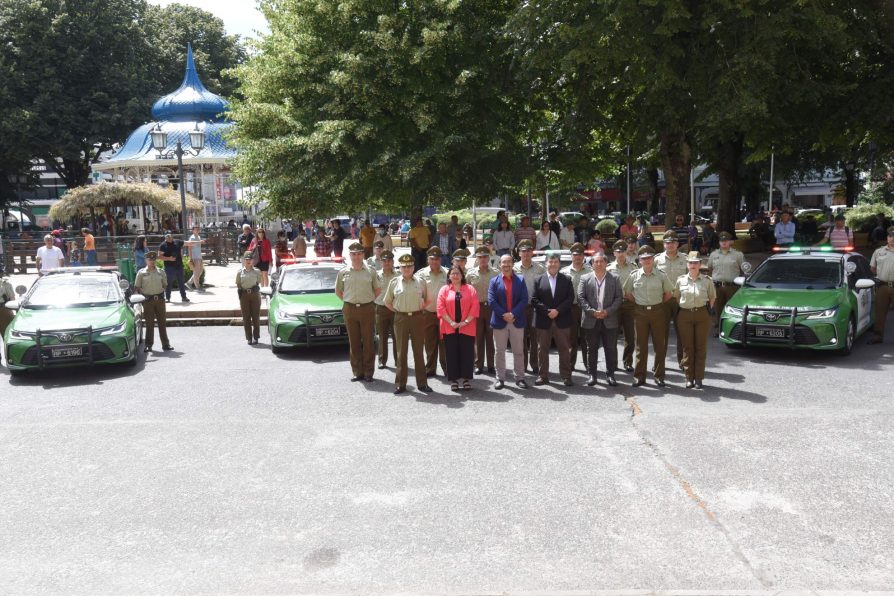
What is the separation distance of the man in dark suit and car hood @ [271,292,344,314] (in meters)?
4.14

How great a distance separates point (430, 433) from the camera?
28.7 feet

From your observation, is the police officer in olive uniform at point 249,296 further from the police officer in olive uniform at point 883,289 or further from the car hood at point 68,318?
the police officer in olive uniform at point 883,289

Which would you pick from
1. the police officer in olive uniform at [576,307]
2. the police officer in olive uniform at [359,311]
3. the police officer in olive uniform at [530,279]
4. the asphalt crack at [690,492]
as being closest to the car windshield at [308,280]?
the police officer in olive uniform at [359,311]

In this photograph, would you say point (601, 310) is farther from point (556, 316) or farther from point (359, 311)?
point (359, 311)

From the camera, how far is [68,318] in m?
12.7

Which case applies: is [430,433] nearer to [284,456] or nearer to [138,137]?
[284,456]

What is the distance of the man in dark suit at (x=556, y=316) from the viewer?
10.9 metres

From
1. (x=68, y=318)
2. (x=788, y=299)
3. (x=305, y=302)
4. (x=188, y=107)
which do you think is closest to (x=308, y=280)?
A: (x=305, y=302)

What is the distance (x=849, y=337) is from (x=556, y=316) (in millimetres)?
5090

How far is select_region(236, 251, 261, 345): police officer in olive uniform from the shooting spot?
49.1 feet

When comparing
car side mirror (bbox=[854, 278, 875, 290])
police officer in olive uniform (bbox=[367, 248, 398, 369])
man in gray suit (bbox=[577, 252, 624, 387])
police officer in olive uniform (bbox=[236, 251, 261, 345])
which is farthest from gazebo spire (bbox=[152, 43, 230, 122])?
car side mirror (bbox=[854, 278, 875, 290])

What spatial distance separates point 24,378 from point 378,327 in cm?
555

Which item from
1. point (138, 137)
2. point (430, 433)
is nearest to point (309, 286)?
point (430, 433)

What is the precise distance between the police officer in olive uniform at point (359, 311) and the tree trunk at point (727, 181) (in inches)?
756
